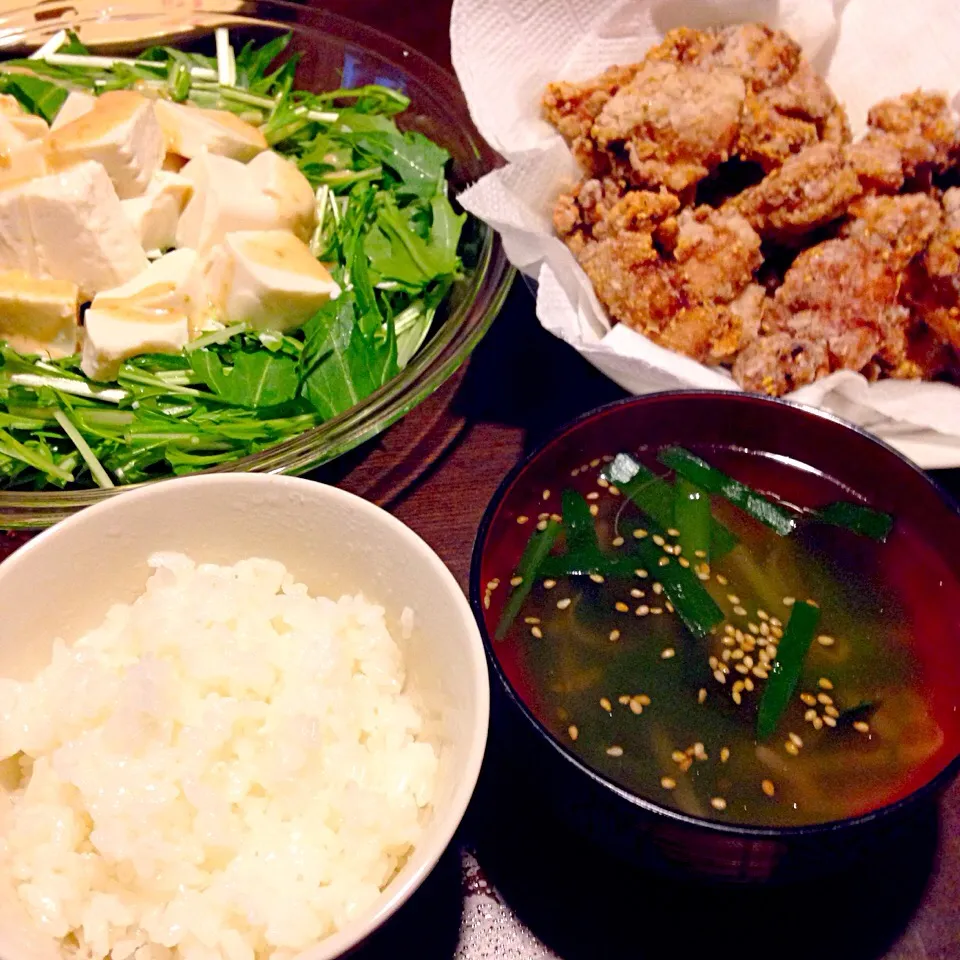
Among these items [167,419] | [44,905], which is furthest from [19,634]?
[167,419]

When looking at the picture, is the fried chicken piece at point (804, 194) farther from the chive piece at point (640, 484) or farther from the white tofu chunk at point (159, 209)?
the white tofu chunk at point (159, 209)

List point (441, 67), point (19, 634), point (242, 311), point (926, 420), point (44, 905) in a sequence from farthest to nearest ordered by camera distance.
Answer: point (441, 67), point (242, 311), point (926, 420), point (19, 634), point (44, 905)

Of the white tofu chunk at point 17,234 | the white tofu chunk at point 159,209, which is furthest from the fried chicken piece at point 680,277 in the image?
the white tofu chunk at point 17,234

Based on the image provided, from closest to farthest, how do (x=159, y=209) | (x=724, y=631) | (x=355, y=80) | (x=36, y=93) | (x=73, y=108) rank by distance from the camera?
1. (x=724, y=631)
2. (x=159, y=209)
3. (x=73, y=108)
4. (x=36, y=93)
5. (x=355, y=80)

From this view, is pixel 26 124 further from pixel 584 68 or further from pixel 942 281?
pixel 942 281

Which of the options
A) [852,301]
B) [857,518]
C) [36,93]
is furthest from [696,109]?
[36,93]

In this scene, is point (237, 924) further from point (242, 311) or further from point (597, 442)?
point (242, 311)
